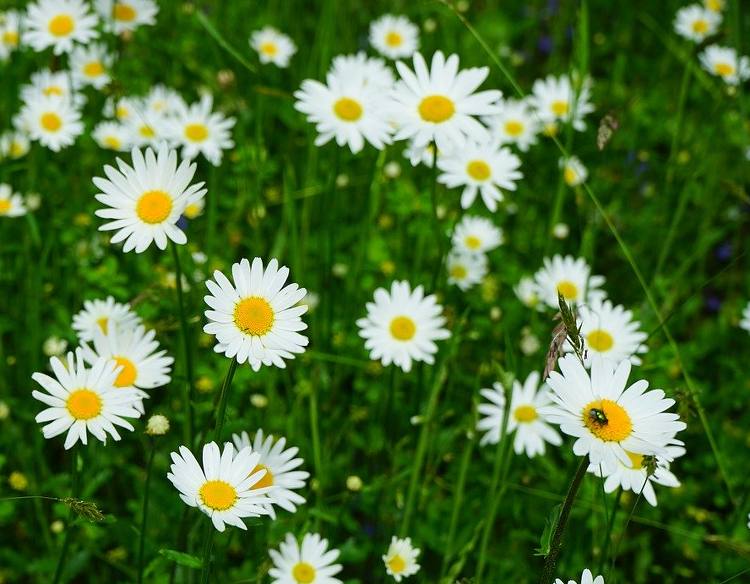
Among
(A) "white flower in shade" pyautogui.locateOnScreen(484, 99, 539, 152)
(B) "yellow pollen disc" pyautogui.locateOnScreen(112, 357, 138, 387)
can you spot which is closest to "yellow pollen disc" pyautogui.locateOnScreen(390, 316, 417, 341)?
(B) "yellow pollen disc" pyautogui.locateOnScreen(112, 357, 138, 387)

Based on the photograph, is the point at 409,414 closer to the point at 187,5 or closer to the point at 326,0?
the point at 326,0

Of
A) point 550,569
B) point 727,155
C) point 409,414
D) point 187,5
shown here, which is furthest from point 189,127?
point 727,155

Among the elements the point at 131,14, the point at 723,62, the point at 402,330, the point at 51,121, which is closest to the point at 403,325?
the point at 402,330

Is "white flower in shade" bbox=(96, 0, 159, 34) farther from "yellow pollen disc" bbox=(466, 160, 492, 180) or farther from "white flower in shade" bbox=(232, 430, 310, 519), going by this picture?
"white flower in shade" bbox=(232, 430, 310, 519)

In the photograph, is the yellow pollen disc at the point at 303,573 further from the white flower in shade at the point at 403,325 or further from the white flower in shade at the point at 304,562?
the white flower in shade at the point at 403,325

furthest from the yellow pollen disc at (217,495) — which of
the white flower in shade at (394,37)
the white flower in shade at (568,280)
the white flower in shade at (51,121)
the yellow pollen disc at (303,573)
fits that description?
the white flower in shade at (394,37)

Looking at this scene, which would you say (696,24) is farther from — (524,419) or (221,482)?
(221,482)
